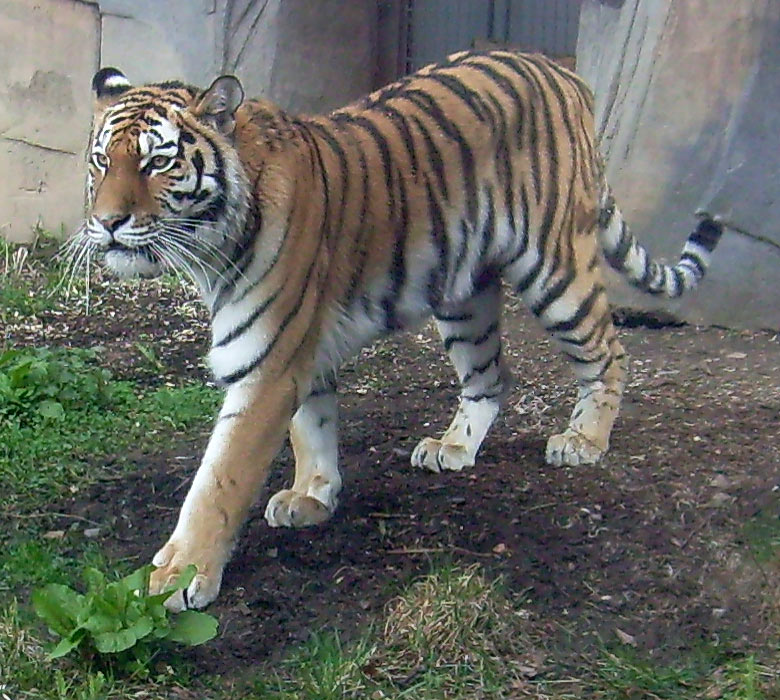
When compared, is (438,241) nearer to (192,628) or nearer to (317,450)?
(317,450)

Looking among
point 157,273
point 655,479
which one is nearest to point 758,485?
point 655,479

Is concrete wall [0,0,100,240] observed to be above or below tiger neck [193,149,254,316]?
below

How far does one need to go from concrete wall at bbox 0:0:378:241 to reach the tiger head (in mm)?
3202

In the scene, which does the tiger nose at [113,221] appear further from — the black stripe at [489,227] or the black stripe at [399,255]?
the black stripe at [489,227]

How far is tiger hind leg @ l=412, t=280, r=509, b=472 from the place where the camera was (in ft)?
13.2

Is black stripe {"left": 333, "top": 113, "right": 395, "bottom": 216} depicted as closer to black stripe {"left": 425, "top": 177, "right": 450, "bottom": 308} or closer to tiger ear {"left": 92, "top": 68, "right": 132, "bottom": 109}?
black stripe {"left": 425, "top": 177, "right": 450, "bottom": 308}

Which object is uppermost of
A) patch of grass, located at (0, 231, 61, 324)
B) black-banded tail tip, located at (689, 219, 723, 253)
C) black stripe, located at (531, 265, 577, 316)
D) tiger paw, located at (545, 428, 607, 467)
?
black-banded tail tip, located at (689, 219, 723, 253)

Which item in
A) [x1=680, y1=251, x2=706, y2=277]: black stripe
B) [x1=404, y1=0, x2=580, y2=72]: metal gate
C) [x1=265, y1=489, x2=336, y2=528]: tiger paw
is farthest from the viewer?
[x1=404, y1=0, x2=580, y2=72]: metal gate

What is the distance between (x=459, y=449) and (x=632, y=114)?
2218mm

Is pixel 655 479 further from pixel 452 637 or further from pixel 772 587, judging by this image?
pixel 452 637

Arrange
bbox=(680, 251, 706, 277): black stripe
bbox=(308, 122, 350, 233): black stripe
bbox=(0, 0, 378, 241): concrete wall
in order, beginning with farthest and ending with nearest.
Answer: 1. bbox=(0, 0, 378, 241): concrete wall
2. bbox=(680, 251, 706, 277): black stripe
3. bbox=(308, 122, 350, 233): black stripe

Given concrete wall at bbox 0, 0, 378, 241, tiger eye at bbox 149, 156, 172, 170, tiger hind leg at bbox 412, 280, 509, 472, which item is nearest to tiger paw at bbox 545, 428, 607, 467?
tiger hind leg at bbox 412, 280, 509, 472

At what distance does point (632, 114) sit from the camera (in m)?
5.50

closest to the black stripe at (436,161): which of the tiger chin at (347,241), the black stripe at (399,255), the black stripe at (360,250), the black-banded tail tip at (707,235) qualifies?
the tiger chin at (347,241)
